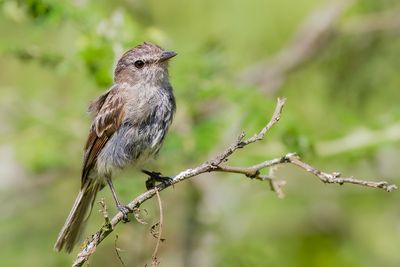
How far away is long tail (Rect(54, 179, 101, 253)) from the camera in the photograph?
552cm

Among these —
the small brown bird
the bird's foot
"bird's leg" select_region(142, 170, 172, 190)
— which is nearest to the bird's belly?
the small brown bird

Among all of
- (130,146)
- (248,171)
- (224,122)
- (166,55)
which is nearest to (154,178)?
(130,146)

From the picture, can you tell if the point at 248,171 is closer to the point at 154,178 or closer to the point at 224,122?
the point at 154,178

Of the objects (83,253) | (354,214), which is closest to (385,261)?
(354,214)

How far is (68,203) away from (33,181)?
523 mm

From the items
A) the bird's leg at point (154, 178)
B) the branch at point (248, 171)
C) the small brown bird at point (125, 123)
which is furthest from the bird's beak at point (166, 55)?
the branch at point (248, 171)

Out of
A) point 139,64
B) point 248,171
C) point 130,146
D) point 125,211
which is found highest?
point 139,64

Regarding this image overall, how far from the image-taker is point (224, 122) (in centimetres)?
662

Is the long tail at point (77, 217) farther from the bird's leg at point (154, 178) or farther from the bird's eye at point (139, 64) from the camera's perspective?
the bird's eye at point (139, 64)

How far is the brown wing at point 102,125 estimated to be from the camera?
5770 millimetres

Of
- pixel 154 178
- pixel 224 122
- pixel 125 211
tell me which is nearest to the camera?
pixel 125 211

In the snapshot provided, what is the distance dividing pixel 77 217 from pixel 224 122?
4.68 ft

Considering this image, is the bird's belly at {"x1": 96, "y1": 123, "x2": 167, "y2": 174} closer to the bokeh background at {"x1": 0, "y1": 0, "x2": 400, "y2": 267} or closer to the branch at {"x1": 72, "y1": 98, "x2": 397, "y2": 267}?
the bokeh background at {"x1": 0, "y1": 0, "x2": 400, "y2": 267}

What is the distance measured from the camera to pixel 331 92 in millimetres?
8234
